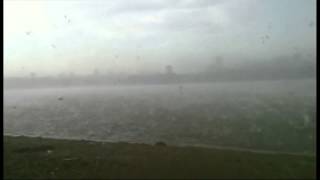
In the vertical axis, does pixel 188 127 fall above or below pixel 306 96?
below

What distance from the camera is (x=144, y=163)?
11.4 m

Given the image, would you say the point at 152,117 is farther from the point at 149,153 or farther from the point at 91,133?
the point at 149,153

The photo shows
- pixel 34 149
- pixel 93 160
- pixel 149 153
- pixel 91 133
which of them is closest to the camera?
pixel 93 160

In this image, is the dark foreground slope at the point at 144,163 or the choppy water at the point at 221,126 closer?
the dark foreground slope at the point at 144,163

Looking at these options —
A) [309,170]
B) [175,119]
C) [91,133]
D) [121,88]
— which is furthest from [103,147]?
[121,88]

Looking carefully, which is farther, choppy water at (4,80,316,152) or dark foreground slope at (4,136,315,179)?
choppy water at (4,80,316,152)

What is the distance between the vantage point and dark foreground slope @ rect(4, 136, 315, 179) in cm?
1022

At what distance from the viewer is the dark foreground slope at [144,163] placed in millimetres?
10219

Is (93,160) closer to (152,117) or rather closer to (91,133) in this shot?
(91,133)

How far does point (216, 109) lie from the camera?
31094 mm

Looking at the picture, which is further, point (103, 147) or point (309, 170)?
point (103, 147)

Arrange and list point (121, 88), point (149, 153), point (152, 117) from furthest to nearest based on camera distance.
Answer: point (121, 88)
point (152, 117)
point (149, 153)

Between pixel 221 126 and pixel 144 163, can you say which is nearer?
pixel 144 163

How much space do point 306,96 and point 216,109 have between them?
7305 millimetres
